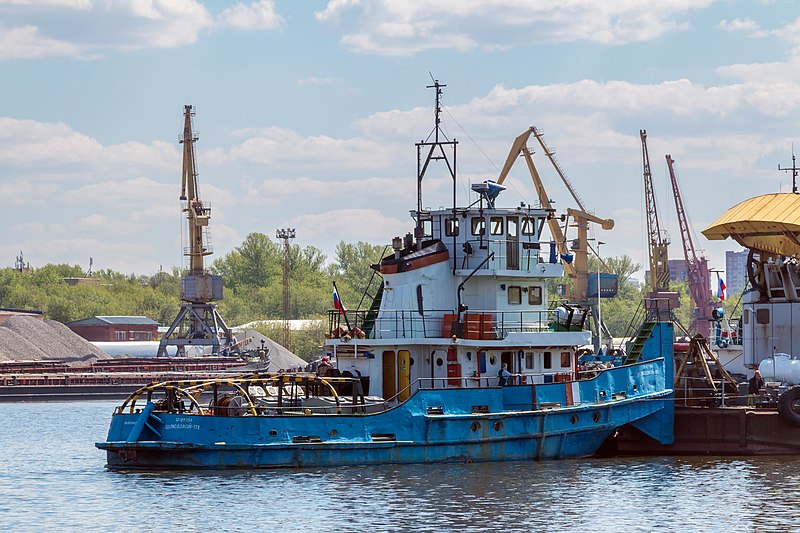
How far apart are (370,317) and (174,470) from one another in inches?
341

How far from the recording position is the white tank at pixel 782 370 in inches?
1890

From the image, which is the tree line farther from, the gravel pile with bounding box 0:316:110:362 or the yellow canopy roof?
the yellow canopy roof

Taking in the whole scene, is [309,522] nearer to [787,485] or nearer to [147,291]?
[787,485]

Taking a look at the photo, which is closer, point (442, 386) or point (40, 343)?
point (442, 386)

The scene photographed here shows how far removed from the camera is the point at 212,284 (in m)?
119

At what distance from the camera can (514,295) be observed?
4444 centimetres

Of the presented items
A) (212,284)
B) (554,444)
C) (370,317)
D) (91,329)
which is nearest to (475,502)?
(554,444)

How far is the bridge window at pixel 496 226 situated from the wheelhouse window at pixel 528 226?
2.52ft

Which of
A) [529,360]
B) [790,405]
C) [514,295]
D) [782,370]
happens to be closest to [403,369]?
[529,360]

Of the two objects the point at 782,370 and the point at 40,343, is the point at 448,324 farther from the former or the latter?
the point at 40,343

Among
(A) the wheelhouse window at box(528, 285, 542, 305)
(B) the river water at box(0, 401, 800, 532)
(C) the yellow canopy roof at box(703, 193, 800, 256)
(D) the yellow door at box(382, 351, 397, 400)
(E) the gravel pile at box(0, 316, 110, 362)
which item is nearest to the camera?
(B) the river water at box(0, 401, 800, 532)

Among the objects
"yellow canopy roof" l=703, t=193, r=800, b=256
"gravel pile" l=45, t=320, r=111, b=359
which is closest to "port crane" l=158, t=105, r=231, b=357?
"gravel pile" l=45, t=320, r=111, b=359

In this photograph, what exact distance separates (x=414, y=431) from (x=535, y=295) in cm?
713

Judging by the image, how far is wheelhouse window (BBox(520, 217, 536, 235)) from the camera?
44.7m
